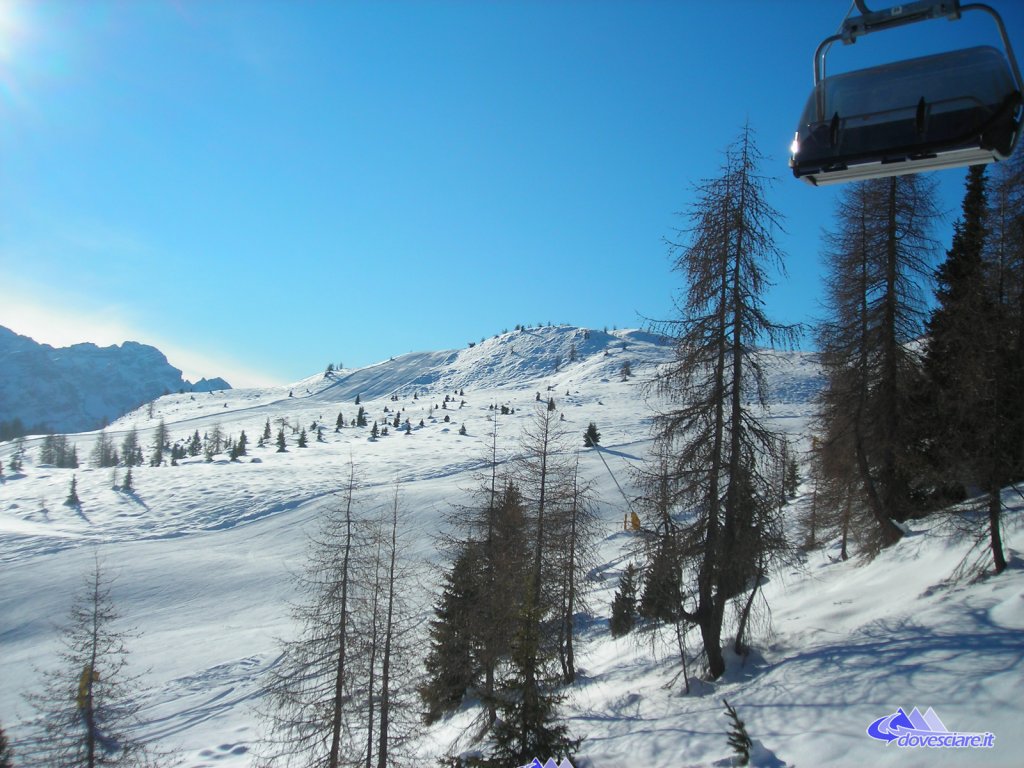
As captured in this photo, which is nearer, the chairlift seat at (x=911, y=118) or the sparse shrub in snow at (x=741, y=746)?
the chairlift seat at (x=911, y=118)

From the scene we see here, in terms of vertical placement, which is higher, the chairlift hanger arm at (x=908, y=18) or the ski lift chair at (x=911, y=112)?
the chairlift hanger arm at (x=908, y=18)

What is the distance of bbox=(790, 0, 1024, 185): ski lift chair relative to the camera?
388 cm

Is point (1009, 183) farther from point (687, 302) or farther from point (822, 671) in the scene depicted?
point (822, 671)

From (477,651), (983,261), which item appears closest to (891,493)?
(983,261)

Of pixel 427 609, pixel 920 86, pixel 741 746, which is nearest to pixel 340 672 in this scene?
pixel 741 746

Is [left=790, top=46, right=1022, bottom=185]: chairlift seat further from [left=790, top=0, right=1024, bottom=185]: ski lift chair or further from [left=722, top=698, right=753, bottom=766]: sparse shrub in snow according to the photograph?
[left=722, top=698, right=753, bottom=766]: sparse shrub in snow

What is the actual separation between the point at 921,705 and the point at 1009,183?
12.2 metres

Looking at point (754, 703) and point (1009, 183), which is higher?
point (1009, 183)

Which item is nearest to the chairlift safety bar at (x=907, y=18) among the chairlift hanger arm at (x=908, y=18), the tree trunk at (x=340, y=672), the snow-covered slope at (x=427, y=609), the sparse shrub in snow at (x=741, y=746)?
the chairlift hanger arm at (x=908, y=18)

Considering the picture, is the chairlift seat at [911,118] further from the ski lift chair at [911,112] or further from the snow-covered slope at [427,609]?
the snow-covered slope at [427,609]

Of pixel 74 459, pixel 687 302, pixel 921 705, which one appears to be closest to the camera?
pixel 921 705

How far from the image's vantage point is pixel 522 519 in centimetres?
1794

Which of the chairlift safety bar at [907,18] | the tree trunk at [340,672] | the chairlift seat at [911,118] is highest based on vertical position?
the chairlift safety bar at [907,18]

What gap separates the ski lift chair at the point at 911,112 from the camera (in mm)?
3885
